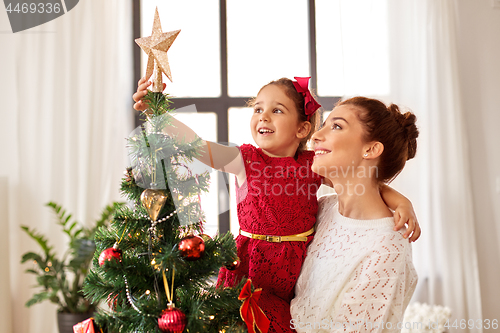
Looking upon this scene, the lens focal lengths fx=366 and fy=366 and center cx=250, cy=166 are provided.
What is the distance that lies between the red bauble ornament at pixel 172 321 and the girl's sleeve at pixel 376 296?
1.69ft

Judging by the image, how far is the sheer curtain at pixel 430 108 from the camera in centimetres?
254

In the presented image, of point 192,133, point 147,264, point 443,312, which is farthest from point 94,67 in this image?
point 443,312

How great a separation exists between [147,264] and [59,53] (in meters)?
2.17

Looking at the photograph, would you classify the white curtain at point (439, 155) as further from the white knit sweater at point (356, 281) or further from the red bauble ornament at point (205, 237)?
the red bauble ornament at point (205, 237)

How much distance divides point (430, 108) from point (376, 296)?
1934 millimetres

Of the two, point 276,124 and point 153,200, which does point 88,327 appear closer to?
point 153,200

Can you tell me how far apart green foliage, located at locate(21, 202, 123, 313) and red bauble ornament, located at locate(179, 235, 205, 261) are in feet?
5.20

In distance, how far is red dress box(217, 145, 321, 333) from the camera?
1140 millimetres

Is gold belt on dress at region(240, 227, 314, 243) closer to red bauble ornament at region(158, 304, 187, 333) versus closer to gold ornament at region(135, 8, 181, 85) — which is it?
red bauble ornament at region(158, 304, 187, 333)

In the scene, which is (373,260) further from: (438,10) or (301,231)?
(438,10)

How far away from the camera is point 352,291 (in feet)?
3.54

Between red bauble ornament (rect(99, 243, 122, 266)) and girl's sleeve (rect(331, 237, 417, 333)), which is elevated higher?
red bauble ornament (rect(99, 243, 122, 266))

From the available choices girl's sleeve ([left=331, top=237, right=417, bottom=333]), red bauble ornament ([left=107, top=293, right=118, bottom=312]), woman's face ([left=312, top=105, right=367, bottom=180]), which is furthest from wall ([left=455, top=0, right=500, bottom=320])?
red bauble ornament ([left=107, top=293, right=118, bottom=312])

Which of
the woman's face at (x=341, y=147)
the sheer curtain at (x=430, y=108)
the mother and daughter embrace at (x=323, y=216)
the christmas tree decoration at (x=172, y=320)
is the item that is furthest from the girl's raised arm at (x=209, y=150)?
the sheer curtain at (x=430, y=108)
